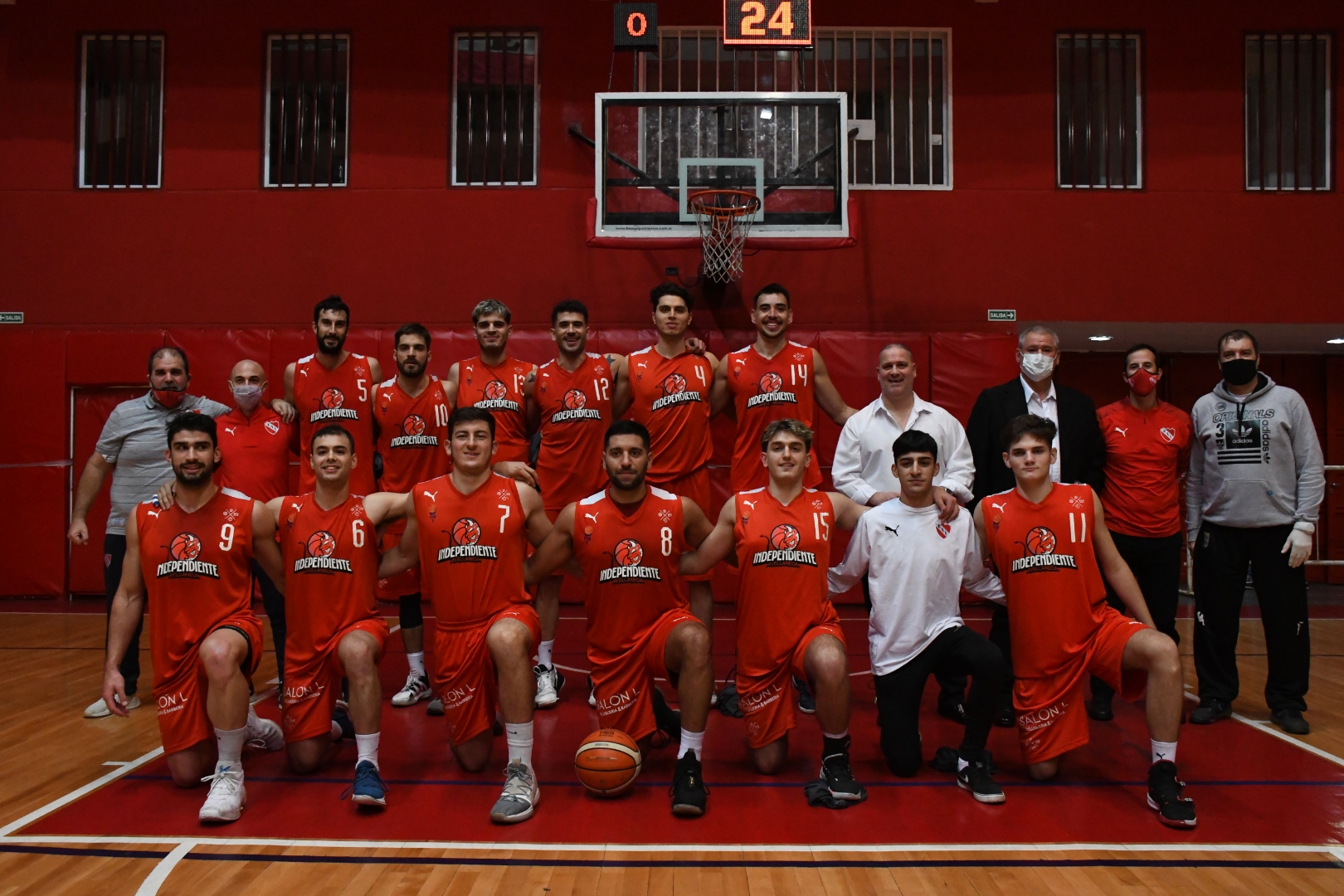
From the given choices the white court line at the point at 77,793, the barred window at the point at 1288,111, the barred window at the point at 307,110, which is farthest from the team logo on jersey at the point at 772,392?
the barred window at the point at 1288,111

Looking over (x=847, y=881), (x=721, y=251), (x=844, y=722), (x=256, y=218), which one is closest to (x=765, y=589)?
(x=844, y=722)

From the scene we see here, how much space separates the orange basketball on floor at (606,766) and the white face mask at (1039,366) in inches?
109

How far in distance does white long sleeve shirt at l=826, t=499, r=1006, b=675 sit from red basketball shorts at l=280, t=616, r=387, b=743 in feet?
6.90

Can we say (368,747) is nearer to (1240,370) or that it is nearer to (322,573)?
(322,573)

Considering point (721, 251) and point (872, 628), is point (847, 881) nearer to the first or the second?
point (872, 628)

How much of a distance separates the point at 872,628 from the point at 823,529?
544mm

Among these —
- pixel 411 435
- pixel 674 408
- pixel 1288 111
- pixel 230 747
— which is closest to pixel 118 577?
pixel 411 435

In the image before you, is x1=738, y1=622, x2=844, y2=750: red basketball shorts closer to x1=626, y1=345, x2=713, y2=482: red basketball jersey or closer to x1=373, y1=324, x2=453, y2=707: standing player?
x1=626, y1=345, x2=713, y2=482: red basketball jersey

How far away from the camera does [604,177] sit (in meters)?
7.11

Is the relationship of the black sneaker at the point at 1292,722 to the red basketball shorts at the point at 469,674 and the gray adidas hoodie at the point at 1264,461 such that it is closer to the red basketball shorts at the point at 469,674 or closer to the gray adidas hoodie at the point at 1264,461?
the gray adidas hoodie at the point at 1264,461

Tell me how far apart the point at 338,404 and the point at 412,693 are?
1680 mm

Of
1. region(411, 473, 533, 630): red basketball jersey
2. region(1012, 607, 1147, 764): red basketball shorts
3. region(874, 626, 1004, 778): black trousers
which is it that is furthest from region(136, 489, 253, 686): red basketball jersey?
region(1012, 607, 1147, 764): red basketball shorts

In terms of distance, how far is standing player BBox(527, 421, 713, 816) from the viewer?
3.71m

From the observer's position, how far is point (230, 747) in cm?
345
